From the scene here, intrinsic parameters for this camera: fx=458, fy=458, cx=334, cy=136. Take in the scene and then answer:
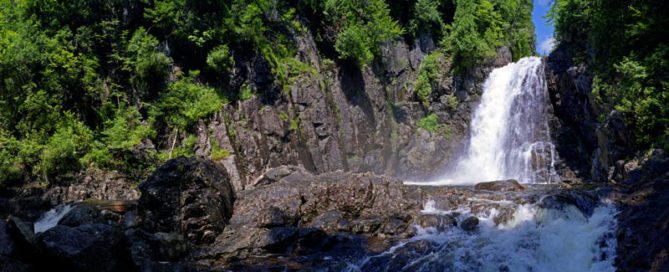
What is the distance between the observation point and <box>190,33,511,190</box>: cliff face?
21891 mm

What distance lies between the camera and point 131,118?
2145cm

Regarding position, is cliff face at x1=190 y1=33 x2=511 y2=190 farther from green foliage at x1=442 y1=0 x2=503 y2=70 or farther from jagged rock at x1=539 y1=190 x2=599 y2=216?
jagged rock at x1=539 y1=190 x2=599 y2=216

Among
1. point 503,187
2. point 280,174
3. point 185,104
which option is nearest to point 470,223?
point 503,187

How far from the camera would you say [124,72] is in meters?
22.2

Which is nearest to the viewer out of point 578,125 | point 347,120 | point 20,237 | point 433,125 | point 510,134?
point 20,237

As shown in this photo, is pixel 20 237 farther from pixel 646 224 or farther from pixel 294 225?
pixel 646 224

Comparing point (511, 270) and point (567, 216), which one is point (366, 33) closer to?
point (567, 216)

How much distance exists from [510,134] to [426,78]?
7733mm

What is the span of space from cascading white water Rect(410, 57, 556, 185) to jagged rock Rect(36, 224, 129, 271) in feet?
64.0

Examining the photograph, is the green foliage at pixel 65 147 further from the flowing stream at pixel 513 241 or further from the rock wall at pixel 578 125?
the rock wall at pixel 578 125

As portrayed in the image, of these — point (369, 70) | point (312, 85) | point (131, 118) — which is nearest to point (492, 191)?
point (312, 85)

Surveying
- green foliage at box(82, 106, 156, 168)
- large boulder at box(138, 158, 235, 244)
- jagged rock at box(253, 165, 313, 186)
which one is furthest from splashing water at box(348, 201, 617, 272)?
green foliage at box(82, 106, 156, 168)

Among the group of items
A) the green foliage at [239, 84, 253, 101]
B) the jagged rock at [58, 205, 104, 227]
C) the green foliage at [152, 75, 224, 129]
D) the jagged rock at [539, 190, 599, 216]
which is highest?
the green foliage at [239, 84, 253, 101]

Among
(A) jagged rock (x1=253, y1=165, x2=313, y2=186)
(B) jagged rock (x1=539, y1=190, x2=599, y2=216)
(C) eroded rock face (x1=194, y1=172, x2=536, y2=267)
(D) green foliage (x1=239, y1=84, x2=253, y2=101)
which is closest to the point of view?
(C) eroded rock face (x1=194, y1=172, x2=536, y2=267)
